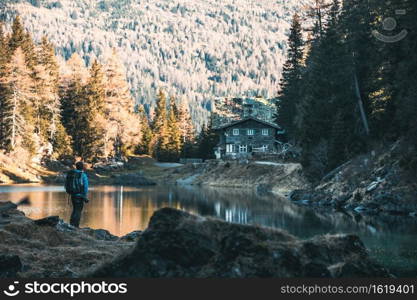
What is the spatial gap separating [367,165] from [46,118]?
184 ft

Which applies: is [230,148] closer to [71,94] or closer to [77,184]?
[71,94]

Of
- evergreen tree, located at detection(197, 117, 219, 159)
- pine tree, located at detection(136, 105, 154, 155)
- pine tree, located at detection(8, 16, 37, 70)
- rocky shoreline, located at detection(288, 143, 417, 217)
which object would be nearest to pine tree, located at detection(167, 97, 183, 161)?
pine tree, located at detection(136, 105, 154, 155)

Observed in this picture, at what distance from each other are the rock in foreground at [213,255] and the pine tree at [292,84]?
2501 inches

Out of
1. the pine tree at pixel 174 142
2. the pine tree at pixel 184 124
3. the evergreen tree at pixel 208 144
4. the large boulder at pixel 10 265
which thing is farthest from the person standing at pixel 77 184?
the pine tree at pixel 184 124

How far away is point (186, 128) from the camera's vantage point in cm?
12719

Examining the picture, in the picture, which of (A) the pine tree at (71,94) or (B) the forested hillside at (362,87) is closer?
(B) the forested hillside at (362,87)

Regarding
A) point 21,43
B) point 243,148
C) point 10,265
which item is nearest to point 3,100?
point 21,43

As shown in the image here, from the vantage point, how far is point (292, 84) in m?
78.2

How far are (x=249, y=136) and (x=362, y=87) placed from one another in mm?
→ 42027

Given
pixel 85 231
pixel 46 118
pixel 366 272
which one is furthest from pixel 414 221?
pixel 46 118

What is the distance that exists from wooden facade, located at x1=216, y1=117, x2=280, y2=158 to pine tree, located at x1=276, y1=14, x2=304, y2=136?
9915mm

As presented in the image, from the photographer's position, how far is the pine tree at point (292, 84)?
76.9 m

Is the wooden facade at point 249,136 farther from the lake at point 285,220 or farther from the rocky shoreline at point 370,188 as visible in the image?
the lake at point 285,220

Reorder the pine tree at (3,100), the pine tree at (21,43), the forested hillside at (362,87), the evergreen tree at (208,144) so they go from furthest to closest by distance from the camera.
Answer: the evergreen tree at (208,144) → the pine tree at (21,43) → the pine tree at (3,100) → the forested hillside at (362,87)
